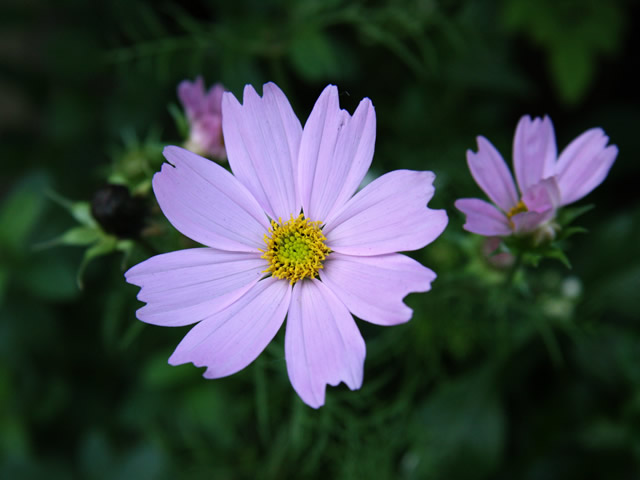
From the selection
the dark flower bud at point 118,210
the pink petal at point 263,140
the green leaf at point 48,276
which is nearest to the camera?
the pink petal at point 263,140

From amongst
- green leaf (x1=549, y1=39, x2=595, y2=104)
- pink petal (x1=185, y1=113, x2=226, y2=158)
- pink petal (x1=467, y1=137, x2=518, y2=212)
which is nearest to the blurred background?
green leaf (x1=549, y1=39, x2=595, y2=104)

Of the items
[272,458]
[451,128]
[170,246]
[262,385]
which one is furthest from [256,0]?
[272,458]

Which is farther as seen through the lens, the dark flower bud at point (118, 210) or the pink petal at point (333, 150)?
the dark flower bud at point (118, 210)

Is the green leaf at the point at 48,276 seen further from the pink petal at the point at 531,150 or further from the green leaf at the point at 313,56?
the pink petal at the point at 531,150

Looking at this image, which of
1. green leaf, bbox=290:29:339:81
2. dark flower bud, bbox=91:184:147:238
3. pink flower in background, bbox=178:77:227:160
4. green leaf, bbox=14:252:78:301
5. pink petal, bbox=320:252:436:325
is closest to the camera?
pink petal, bbox=320:252:436:325

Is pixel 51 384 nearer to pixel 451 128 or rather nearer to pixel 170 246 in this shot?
pixel 170 246

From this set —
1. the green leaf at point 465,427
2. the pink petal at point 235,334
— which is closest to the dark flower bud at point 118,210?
the pink petal at point 235,334

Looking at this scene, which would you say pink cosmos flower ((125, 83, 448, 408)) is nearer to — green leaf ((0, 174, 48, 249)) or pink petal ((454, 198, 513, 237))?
pink petal ((454, 198, 513, 237))
